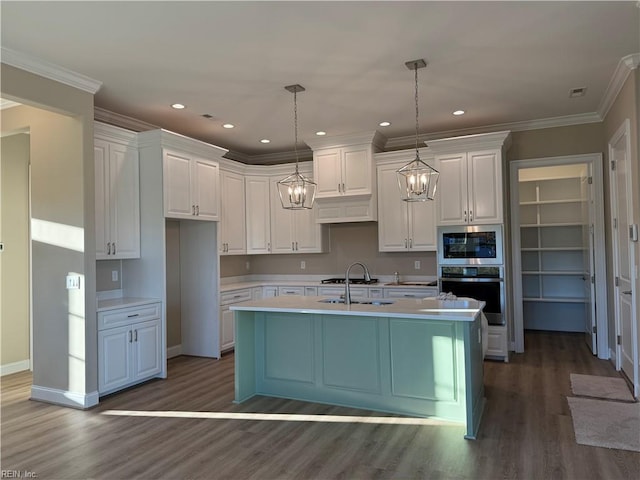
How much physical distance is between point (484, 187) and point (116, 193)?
13.5ft

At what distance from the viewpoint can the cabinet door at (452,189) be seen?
18.0ft

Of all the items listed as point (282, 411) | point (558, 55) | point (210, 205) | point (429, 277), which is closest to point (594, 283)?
point (429, 277)

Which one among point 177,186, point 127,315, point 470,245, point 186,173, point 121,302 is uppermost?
point 186,173

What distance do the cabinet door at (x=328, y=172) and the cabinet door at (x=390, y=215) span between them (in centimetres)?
57

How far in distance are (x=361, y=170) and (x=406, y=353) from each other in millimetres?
3102

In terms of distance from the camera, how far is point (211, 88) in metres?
4.35

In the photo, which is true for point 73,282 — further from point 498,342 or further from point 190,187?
point 498,342

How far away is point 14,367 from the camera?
17.1 ft

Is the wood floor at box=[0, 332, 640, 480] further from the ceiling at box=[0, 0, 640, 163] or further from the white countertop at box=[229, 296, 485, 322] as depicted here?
the ceiling at box=[0, 0, 640, 163]

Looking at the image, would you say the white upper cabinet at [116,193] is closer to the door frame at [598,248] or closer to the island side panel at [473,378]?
the island side panel at [473,378]

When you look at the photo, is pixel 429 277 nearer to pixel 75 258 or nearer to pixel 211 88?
pixel 211 88

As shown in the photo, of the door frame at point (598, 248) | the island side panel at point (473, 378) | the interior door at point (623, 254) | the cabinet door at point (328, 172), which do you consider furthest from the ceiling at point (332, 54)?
the island side panel at point (473, 378)

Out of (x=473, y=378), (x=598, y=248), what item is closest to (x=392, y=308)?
(x=473, y=378)

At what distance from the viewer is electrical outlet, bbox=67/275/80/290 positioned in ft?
13.1
